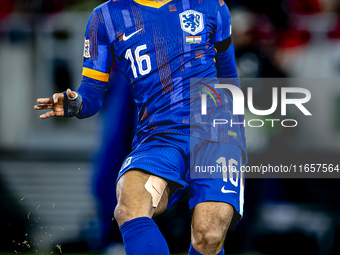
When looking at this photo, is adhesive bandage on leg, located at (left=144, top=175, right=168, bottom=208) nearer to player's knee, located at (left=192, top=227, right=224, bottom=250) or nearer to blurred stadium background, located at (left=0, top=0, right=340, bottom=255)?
player's knee, located at (left=192, top=227, right=224, bottom=250)

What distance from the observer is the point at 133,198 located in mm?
1823

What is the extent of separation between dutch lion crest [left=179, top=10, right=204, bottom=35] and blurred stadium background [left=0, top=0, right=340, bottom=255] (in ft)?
2.82

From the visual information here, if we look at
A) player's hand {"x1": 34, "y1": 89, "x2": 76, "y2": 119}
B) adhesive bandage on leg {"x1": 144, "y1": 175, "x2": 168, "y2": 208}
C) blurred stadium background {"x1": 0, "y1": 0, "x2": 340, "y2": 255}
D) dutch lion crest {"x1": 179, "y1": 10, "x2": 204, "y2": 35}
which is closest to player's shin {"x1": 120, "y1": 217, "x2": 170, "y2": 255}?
adhesive bandage on leg {"x1": 144, "y1": 175, "x2": 168, "y2": 208}

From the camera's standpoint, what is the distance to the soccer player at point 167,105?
192cm

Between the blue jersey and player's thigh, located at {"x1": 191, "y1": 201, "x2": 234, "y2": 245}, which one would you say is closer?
player's thigh, located at {"x1": 191, "y1": 201, "x2": 234, "y2": 245}

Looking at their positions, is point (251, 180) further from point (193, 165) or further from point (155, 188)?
point (155, 188)

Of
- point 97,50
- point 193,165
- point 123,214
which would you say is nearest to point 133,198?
point 123,214

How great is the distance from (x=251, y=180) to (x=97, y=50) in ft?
5.82

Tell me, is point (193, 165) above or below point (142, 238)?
above

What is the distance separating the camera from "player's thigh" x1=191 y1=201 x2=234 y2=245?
1912 millimetres

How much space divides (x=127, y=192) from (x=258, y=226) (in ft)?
5.97

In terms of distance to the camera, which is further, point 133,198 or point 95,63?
point 95,63

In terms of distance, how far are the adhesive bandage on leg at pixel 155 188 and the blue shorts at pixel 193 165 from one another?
3 cm

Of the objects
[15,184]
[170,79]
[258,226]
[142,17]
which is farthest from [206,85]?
[15,184]
